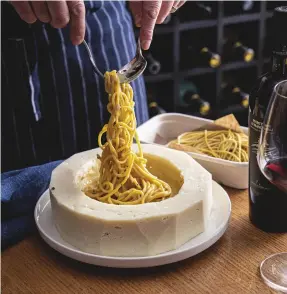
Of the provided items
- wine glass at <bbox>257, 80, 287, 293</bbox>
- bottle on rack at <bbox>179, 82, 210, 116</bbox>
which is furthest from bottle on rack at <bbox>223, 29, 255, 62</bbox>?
wine glass at <bbox>257, 80, 287, 293</bbox>

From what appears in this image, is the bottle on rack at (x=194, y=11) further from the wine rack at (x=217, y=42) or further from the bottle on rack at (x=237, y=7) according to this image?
the bottle on rack at (x=237, y=7)

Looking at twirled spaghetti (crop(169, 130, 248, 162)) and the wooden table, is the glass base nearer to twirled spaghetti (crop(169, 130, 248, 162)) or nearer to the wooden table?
the wooden table

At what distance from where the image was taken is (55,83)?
6.51ft

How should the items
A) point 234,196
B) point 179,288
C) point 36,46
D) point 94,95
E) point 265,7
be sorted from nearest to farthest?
point 179,288 < point 234,196 < point 36,46 < point 94,95 < point 265,7

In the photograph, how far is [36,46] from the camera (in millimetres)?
1917

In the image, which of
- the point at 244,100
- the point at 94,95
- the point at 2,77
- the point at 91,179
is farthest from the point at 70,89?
the point at 244,100

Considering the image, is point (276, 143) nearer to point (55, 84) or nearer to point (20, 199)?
point (20, 199)

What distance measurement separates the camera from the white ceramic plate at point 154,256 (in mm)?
A: 1175

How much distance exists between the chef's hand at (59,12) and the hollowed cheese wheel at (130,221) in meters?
0.36

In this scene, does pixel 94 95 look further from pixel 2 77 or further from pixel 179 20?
pixel 179 20

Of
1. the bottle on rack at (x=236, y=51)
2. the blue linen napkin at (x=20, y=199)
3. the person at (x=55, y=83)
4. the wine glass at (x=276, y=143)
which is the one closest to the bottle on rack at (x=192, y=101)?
the bottle on rack at (x=236, y=51)

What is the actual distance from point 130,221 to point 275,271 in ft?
1.00

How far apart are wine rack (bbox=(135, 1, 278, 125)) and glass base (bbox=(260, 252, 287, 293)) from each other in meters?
1.54

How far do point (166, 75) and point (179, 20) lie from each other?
250 millimetres
